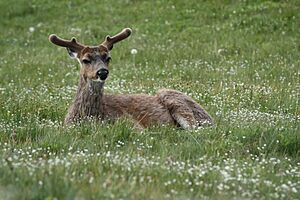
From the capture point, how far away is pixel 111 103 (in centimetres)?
999

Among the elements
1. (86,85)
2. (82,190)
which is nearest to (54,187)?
(82,190)

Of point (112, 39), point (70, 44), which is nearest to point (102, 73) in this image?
point (70, 44)

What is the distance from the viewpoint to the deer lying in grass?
9680mm

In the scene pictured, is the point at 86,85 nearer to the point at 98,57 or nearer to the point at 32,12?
the point at 98,57

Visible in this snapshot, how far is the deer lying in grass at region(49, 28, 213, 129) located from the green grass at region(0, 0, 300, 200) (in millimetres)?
436

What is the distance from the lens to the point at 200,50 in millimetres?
17234

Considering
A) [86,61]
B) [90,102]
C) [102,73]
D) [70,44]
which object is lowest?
[90,102]

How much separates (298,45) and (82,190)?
12.9 meters

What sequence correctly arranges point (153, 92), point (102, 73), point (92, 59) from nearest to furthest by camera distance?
point (102, 73) < point (92, 59) < point (153, 92)

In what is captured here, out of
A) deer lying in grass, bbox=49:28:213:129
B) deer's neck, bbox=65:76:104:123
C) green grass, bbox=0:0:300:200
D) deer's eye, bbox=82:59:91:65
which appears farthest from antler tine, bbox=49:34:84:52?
green grass, bbox=0:0:300:200

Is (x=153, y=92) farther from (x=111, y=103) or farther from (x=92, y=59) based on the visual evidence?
(x=92, y=59)

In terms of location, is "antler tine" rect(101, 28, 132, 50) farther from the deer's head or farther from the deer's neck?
the deer's neck

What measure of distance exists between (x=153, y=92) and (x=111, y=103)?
7.75 feet

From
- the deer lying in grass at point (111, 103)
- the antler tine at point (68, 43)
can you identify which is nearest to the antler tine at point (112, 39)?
the deer lying in grass at point (111, 103)
